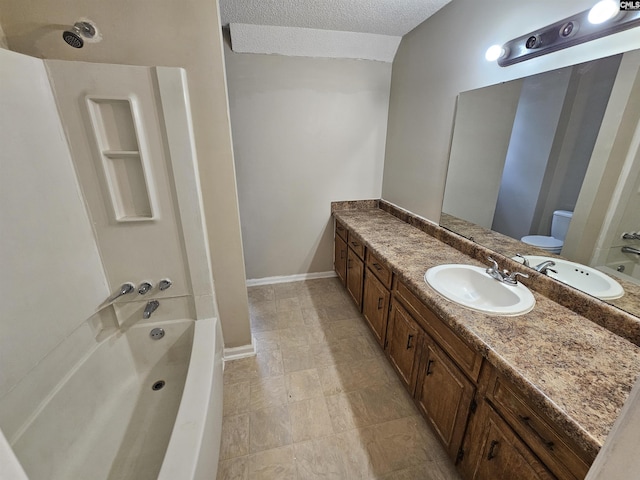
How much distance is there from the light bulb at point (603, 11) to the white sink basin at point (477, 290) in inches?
44.5

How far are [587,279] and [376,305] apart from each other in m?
1.15

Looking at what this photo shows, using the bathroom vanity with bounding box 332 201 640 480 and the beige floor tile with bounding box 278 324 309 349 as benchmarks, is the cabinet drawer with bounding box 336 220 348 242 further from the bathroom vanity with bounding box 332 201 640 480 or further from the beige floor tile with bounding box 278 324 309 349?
the beige floor tile with bounding box 278 324 309 349

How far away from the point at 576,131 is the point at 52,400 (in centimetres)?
257

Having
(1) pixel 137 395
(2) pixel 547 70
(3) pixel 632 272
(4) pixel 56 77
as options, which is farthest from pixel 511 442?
(4) pixel 56 77

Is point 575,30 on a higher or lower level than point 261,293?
higher

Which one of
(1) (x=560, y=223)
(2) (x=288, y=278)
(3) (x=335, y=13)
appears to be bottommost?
(2) (x=288, y=278)

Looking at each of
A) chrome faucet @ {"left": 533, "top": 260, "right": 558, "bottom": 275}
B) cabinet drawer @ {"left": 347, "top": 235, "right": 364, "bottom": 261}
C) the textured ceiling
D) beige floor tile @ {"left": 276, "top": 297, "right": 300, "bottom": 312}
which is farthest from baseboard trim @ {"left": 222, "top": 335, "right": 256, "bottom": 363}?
the textured ceiling

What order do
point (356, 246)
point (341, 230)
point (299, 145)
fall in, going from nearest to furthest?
point (356, 246), point (299, 145), point (341, 230)

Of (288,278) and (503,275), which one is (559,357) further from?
(288,278)

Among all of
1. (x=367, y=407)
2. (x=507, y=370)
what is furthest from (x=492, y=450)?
(x=367, y=407)

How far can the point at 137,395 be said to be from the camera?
1553 millimetres

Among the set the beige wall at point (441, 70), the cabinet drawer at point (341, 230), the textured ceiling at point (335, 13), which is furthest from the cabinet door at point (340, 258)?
the textured ceiling at point (335, 13)

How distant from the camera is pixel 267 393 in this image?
5.65 feet

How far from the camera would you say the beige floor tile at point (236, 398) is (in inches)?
63.4
